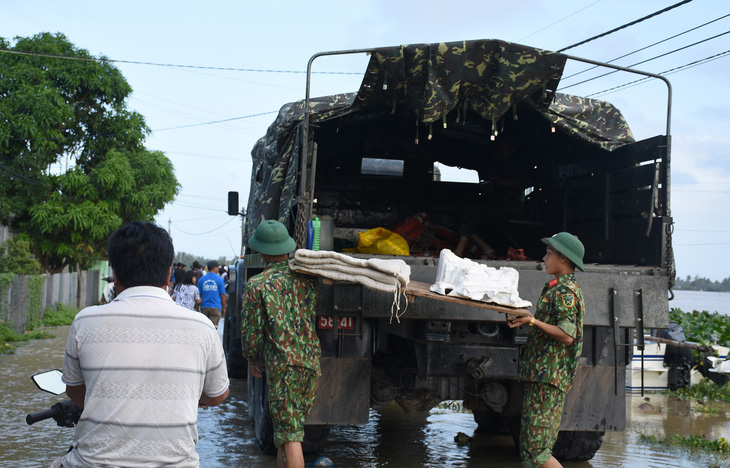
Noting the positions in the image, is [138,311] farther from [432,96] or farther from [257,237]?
[432,96]

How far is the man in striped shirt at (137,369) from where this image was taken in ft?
8.16

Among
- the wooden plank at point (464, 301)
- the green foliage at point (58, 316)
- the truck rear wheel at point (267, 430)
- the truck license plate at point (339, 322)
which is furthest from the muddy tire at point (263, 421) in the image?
the green foliage at point (58, 316)

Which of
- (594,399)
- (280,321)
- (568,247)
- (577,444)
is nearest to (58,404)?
(280,321)

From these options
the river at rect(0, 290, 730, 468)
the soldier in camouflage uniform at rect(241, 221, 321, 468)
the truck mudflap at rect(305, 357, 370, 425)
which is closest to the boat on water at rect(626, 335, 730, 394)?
the river at rect(0, 290, 730, 468)

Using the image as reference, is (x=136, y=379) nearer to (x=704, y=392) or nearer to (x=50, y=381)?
(x=50, y=381)

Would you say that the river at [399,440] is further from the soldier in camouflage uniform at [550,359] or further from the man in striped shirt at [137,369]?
the man in striped shirt at [137,369]

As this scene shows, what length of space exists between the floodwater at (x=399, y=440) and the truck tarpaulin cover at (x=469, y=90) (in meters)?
2.10

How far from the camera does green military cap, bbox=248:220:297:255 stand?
16.9ft

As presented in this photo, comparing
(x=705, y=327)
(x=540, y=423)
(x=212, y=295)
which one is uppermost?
(x=212, y=295)

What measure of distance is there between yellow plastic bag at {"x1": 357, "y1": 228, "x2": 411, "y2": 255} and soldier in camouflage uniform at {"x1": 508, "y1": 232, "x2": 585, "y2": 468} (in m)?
1.75

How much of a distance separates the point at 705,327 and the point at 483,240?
6925 mm

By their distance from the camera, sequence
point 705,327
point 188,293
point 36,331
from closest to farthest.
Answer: point 705,327 < point 188,293 < point 36,331

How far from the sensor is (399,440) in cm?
744

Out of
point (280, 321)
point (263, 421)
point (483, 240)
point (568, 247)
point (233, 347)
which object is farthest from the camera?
point (233, 347)
